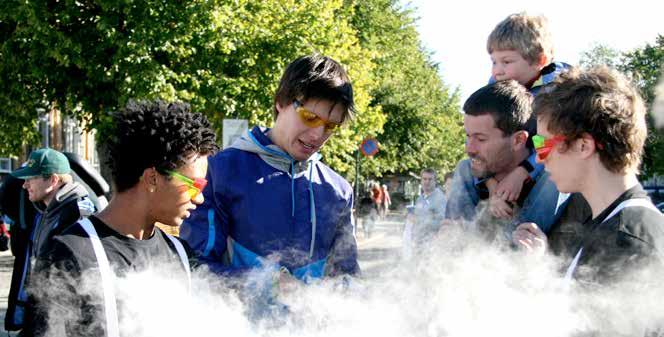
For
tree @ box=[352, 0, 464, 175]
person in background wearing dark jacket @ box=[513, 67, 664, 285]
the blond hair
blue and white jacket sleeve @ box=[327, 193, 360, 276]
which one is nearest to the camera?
person in background wearing dark jacket @ box=[513, 67, 664, 285]

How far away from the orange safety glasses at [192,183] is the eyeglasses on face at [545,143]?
1.30m

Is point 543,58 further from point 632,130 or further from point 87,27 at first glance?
point 87,27

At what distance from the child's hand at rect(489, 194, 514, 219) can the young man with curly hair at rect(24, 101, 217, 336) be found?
1.30 m

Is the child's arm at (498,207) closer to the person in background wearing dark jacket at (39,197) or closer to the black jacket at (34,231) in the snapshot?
the black jacket at (34,231)

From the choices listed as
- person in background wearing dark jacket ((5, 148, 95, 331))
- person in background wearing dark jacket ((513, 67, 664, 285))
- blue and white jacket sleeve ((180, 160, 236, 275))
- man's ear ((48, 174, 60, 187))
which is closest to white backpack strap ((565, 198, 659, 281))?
person in background wearing dark jacket ((513, 67, 664, 285))

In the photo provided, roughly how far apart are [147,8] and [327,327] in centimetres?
1516

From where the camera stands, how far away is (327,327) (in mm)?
3148

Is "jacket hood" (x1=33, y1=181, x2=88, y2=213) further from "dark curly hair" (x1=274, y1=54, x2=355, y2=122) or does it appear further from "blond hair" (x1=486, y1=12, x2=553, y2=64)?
"blond hair" (x1=486, y1=12, x2=553, y2=64)

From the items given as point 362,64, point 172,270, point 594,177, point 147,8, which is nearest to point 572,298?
point 594,177

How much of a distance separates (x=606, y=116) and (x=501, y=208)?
0.83m

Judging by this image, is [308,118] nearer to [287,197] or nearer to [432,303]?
[287,197]

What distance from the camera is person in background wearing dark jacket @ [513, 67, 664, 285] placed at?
2387 millimetres

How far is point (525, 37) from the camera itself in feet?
12.0

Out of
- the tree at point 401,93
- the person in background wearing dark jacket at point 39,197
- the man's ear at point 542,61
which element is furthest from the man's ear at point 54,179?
the tree at point 401,93
